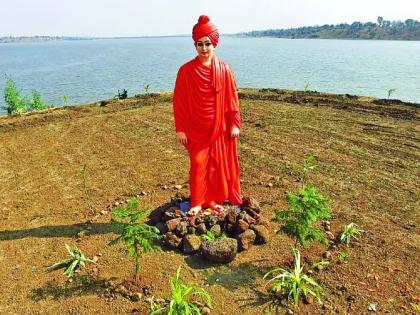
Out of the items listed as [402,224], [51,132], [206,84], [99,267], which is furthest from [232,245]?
[51,132]

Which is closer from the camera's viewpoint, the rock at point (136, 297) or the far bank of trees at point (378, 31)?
the rock at point (136, 297)

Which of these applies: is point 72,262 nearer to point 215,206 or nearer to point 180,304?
point 180,304

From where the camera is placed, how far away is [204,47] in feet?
22.1

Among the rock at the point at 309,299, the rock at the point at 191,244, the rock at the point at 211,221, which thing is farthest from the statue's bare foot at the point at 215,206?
the rock at the point at 309,299

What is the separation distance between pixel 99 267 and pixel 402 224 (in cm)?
521

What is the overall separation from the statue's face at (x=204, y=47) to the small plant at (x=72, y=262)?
364 centimetres

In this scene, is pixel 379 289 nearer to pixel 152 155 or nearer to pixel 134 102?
pixel 152 155

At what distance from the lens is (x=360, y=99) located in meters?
16.3

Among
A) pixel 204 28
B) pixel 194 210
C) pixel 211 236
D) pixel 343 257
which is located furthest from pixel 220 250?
pixel 204 28

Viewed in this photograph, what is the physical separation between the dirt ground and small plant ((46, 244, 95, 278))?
0.41 feet

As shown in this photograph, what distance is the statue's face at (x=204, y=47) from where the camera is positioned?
6.67 metres

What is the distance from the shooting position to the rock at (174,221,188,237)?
22.5 feet

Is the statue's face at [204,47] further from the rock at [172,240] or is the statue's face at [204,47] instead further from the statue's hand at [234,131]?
the rock at [172,240]

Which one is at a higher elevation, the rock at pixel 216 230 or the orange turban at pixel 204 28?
the orange turban at pixel 204 28
